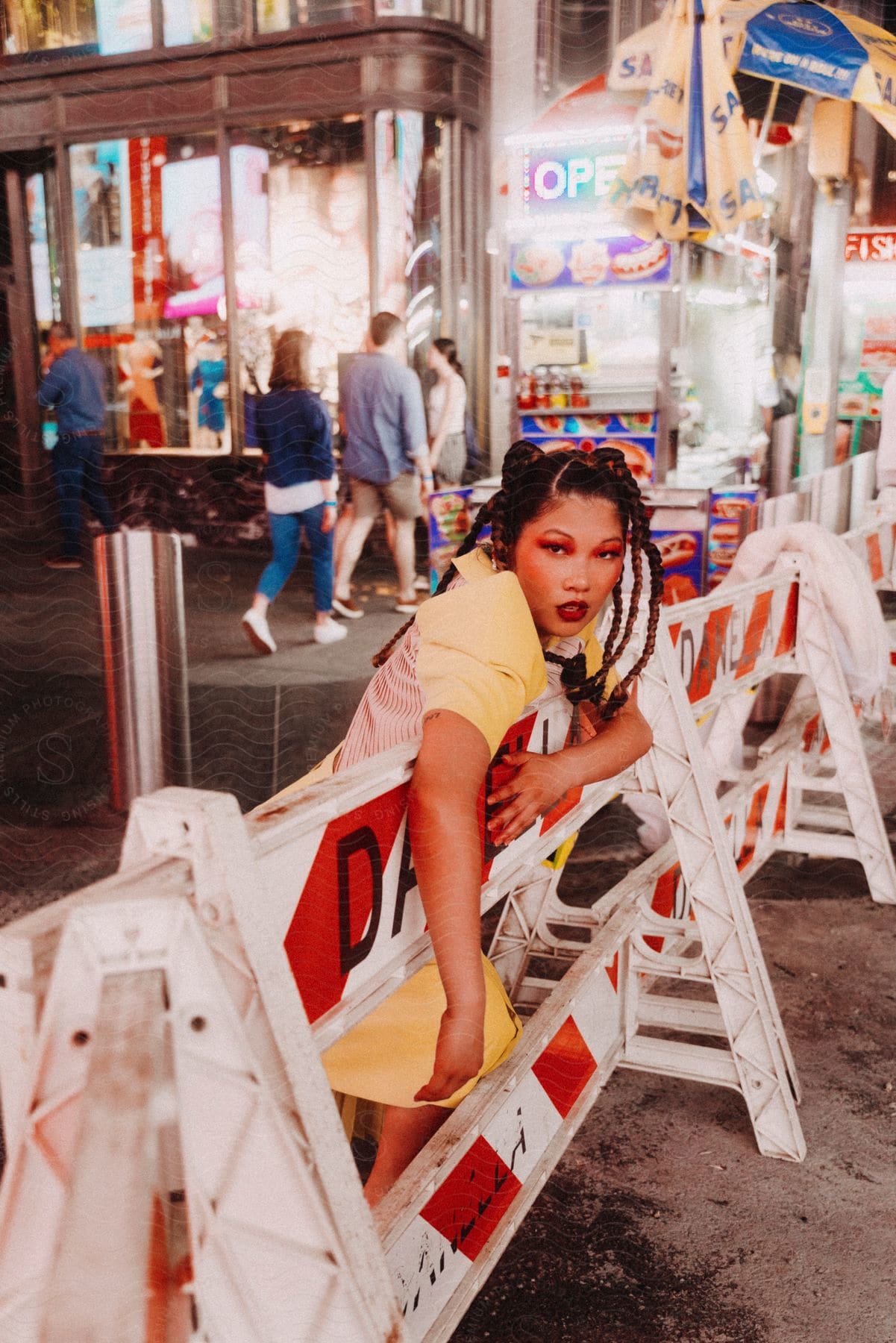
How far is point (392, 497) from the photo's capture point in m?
8.08

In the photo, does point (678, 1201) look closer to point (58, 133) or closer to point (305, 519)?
point (305, 519)

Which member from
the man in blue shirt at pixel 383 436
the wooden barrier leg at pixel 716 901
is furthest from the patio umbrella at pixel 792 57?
the wooden barrier leg at pixel 716 901

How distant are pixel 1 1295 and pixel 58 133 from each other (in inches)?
489

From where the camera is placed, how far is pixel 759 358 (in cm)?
1191

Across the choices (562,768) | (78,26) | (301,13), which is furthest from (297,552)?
(78,26)

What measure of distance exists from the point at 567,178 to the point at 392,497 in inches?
92.4

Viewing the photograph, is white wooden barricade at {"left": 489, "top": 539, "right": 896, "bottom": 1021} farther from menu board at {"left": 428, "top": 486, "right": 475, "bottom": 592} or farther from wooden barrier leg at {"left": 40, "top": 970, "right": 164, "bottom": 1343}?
menu board at {"left": 428, "top": 486, "right": 475, "bottom": 592}

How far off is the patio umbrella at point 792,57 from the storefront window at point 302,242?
14.1ft

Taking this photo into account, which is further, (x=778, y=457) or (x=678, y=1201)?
(x=778, y=457)

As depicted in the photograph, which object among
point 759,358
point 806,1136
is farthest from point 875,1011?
point 759,358

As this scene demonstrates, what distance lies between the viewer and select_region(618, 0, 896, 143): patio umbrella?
6.32 m

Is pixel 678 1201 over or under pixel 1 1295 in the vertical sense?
under

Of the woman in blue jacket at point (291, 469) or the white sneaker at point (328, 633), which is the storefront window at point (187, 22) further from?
the white sneaker at point (328, 633)

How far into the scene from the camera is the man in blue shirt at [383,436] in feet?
25.9
